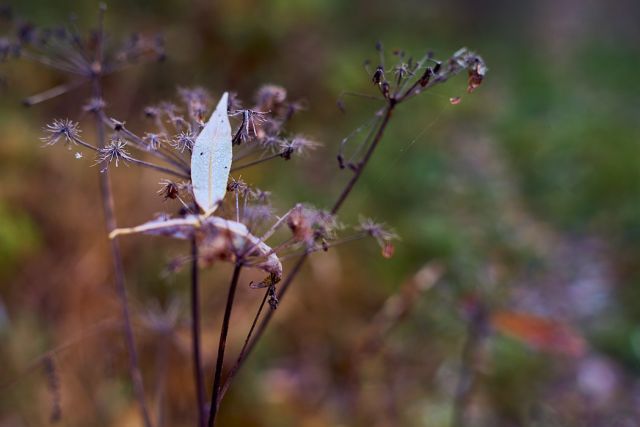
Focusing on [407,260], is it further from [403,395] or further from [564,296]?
[564,296]

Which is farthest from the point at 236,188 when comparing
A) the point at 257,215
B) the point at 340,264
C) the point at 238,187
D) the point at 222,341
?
the point at 340,264

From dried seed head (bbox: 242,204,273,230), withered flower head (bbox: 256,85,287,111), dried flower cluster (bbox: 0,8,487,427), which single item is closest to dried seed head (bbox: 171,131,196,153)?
dried flower cluster (bbox: 0,8,487,427)

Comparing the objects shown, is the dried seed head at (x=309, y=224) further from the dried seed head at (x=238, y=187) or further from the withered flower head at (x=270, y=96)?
the withered flower head at (x=270, y=96)

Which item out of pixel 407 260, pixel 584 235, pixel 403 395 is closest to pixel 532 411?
pixel 403 395

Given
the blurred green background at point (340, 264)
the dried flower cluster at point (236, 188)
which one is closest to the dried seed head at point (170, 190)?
the dried flower cluster at point (236, 188)

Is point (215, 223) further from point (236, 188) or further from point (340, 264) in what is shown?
point (340, 264)

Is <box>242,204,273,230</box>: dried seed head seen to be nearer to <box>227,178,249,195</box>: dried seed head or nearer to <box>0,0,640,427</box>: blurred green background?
<box>227,178,249,195</box>: dried seed head
